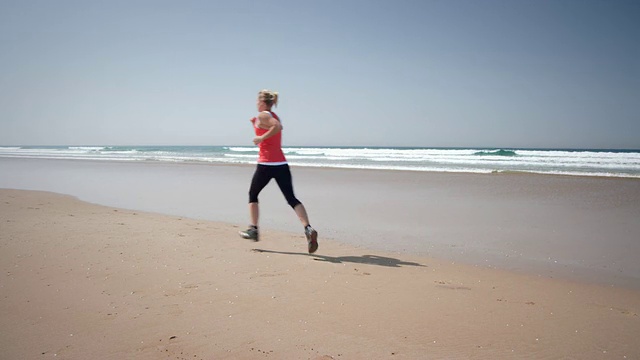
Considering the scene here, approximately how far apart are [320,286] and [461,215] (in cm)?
477

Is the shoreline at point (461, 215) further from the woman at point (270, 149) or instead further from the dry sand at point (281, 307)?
the woman at point (270, 149)

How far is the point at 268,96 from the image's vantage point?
477 cm

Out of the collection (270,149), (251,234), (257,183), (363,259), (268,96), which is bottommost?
(363,259)

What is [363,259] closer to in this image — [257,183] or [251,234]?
[251,234]

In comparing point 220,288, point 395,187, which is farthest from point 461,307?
point 395,187

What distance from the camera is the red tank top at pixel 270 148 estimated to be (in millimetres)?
4703

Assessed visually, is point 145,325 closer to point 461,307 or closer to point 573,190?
point 461,307

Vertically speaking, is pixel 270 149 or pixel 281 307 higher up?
pixel 270 149

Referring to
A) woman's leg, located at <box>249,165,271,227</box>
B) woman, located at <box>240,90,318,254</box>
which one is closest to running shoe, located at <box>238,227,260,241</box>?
woman's leg, located at <box>249,165,271,227</box>

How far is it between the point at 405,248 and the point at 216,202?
518 cm

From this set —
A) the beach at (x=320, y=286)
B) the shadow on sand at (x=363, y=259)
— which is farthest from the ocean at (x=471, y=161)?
the shadow on sand at (x=363, y=259)

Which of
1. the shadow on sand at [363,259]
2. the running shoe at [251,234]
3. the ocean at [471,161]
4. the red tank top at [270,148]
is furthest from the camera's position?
the ocean at [471,161]

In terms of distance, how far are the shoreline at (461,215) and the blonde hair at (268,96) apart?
7.06 feet

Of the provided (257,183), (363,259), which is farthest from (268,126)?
(363,259)
